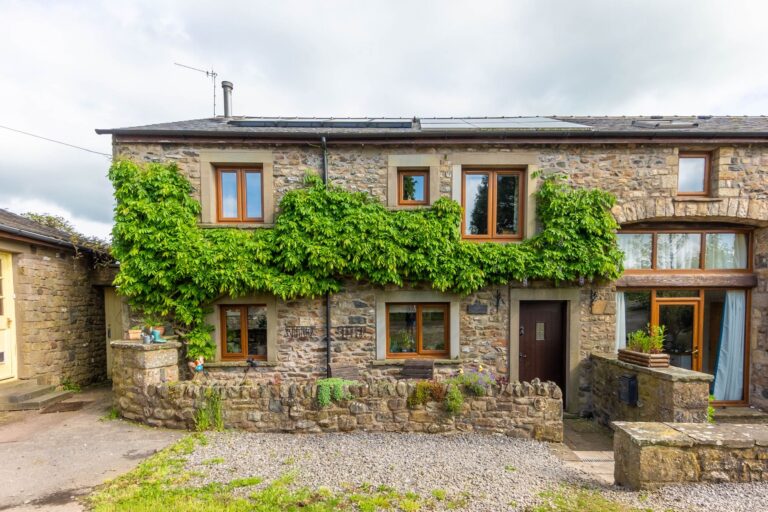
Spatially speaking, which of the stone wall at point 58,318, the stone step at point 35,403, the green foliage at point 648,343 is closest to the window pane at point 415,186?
the green foliage at point 648,343

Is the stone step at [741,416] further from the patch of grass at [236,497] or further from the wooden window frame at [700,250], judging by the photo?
the patch of grass at [236,497]

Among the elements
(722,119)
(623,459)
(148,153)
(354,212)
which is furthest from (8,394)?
(722,119)

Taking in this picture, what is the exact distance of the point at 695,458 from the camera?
341 cm

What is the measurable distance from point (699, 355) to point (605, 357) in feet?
8.05

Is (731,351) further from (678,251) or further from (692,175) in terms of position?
(692,175)

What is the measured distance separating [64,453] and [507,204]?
27.8 ft

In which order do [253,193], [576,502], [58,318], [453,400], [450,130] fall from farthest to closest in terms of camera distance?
1. [58,318]
2. [253,193]
3. [450,130]
4. [453,400]
5. [576,502]

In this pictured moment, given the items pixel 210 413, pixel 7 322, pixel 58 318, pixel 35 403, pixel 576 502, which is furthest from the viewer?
pixel 58 318

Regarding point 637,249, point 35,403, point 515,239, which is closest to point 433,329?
point 515,239

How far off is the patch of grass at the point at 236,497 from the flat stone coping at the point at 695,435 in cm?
203

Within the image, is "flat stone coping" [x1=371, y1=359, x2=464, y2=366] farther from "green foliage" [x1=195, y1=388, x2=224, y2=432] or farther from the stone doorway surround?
"green foliage" [x1=195, y1=388, x2=224, y2=432]

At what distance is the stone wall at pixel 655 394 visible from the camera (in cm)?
510

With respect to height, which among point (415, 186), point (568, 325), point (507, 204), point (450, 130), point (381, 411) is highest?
point (450, 130)

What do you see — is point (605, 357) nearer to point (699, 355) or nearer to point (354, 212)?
point (699, 355)
